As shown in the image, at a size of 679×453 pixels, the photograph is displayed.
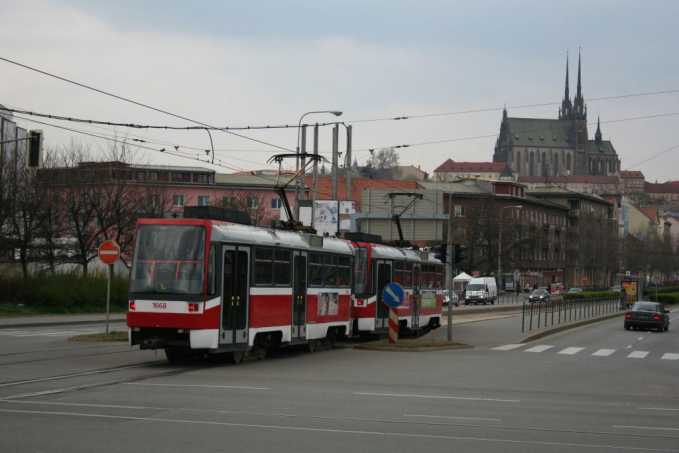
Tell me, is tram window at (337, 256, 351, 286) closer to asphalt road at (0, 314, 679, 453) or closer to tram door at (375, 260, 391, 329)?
tram door at (375, 260, 391, 329)

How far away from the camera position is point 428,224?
49.3 meters

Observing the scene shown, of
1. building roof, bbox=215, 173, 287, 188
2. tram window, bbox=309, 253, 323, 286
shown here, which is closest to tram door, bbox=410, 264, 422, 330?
tram window, bbox=309, 253, 323, 286

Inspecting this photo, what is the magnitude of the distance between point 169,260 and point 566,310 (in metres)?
42.0

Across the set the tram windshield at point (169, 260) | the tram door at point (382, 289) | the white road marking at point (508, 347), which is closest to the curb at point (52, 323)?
the tram door at point (382, 289)

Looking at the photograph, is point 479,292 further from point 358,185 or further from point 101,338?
point 101,338

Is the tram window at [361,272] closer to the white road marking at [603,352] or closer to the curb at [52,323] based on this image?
the white road marking at [603,352]

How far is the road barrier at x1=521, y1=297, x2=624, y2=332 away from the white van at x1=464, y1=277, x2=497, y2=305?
9636mm

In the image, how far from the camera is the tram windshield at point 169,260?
19.7 m

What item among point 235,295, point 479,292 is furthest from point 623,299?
point 235,295

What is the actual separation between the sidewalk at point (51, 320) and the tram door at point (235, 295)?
15682mm

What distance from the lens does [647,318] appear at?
151ft

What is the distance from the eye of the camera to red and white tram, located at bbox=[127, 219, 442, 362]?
19.7 meters

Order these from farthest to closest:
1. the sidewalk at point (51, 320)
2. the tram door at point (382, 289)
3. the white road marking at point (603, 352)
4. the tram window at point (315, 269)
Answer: the sidewalk at point (51, 320) < the tram door at point (382, 289) < the white road marking at point (603, 352) < the tram window at point (315, 269)

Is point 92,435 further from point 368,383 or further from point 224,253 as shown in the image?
point 224,253
